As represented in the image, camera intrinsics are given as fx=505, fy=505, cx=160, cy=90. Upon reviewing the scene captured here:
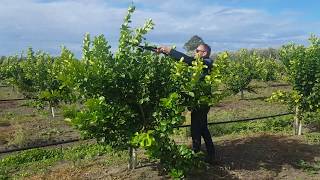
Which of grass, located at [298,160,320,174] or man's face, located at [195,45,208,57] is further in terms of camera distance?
grass, located at [298,160,320,174]

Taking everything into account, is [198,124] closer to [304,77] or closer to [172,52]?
[172,52]

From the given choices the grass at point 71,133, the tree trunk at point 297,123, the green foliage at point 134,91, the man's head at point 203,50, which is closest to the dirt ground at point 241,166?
the grass at point 71,133

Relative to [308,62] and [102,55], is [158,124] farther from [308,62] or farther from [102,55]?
[308,62]

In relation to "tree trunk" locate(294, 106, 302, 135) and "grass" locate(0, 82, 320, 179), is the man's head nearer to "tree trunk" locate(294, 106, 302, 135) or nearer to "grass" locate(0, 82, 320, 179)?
"grass" locate(0, 82, 320, 179)

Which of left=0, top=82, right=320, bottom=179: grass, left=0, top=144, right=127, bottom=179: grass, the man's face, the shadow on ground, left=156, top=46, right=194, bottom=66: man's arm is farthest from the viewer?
left=0, top=82, right=320, bottom=179: grass

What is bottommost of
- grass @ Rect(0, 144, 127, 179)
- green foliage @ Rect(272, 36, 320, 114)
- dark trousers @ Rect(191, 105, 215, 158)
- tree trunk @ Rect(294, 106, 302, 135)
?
grass @ Rect(0, 144, 127, 179)

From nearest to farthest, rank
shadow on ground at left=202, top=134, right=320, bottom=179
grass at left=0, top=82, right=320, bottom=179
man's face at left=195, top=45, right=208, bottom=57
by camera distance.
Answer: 1. man's face at left=195, top=45, right=208, bottom=57
2. shadow on ground at left=202, top=134, right=320, bottom=179
3. grass at left=0, top=82, right=320, bottom=179

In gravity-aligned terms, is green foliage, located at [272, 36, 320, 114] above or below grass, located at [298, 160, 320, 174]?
above

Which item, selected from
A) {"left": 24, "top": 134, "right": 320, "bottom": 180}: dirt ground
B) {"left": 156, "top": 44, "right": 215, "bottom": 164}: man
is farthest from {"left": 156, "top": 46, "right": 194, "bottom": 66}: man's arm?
{"left": 24, "top": 134, "right": 320, "bottom": 180}: dirt ground

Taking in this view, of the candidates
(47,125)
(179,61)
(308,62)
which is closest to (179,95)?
(179,61)

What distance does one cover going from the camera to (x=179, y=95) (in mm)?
7750

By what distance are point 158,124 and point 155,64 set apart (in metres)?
0.97

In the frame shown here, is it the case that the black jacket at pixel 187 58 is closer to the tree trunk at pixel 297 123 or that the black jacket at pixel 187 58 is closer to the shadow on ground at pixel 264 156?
the shadow on ground at pixel 264 156

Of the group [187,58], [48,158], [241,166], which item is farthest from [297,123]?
[48,158]
